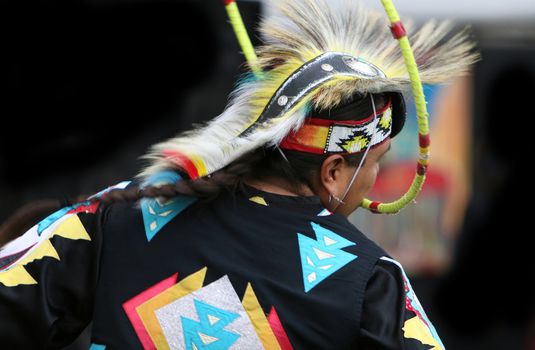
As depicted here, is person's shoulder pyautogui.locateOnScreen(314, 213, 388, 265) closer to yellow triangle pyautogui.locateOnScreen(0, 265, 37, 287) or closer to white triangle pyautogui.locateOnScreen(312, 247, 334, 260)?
white triangle pyautogui.locateOnScreen(312, 247, 334, 260)

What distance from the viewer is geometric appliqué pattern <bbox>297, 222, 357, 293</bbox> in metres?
1.87

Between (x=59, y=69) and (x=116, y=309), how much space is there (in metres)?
2.28

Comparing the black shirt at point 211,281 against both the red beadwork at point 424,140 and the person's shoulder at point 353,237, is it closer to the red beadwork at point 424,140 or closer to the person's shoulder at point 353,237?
the person's shoulder at point 353,237

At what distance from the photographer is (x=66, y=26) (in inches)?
156

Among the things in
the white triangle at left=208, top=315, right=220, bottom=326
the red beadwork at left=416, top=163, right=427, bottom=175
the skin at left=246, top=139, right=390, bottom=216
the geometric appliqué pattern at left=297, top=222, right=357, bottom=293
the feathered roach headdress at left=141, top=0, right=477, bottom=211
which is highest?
the feathered roach headdress at left=141, top=0, right=477, bottom=211

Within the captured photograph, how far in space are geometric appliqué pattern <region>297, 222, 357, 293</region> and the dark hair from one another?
0.14m

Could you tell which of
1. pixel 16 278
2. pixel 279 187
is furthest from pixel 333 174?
pixel 16 278

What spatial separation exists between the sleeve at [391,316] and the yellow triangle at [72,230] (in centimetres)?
68

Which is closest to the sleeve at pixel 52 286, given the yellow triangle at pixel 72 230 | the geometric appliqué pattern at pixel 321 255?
the yellow triangle at pixel 72 230

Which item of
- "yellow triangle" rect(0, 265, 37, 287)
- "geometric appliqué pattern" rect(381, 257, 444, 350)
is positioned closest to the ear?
"geometric appliqué pattern" rect(381, 257, 444, 350)

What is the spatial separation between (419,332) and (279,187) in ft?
1.50

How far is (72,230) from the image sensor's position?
203 centimetres

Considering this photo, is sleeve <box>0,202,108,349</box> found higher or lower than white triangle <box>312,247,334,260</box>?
higher

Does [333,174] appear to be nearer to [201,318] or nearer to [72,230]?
[201,318]
